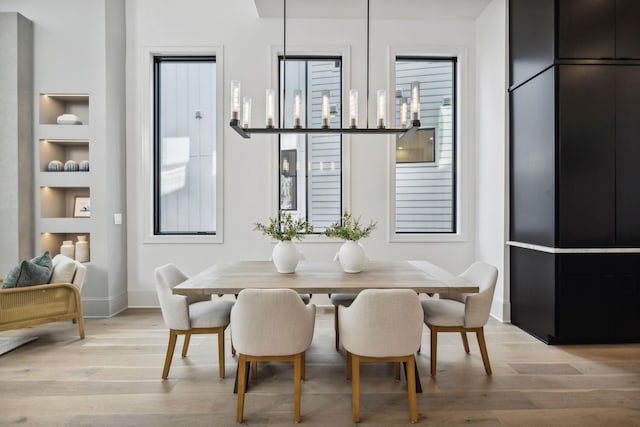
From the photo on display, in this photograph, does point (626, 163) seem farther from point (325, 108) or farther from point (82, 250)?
point (82, 250)

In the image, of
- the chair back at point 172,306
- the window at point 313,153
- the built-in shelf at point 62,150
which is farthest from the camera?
the window at point 313,153

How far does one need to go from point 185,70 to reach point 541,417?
473 centimetres

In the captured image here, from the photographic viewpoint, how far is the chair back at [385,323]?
6.97 feet

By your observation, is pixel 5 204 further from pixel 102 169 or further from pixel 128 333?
pixel 128 333

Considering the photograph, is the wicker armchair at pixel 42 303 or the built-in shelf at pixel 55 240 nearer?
the wicker armchair at pixel 42 303

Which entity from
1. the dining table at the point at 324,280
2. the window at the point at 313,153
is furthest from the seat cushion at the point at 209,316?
the window at the point at 313,153

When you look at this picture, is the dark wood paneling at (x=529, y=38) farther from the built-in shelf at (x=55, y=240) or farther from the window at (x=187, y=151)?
the built-in shelf at (x=55, y=240)

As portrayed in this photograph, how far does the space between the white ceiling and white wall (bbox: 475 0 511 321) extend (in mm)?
274

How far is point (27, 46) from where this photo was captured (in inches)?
166

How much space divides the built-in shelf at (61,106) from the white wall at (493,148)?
4.32 metres

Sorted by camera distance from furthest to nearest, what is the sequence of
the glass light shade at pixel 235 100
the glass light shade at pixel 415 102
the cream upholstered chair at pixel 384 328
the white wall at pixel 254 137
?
the white wall at pixel 254 137
the glass light shade at pixel 415 102
the glass light shade at pixel 235 100
the cream upholstered chair at pixel 384 328

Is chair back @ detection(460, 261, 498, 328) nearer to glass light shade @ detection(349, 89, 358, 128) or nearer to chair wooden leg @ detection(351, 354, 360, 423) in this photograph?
chair wooden leg @ detection(351, 354, 360, 423)

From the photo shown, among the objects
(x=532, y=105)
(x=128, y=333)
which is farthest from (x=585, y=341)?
(x=128, y=333)

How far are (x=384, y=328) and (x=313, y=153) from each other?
2.98 m
